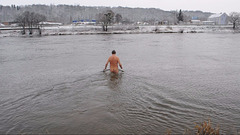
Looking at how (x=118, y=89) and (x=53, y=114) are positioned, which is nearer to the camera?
(x=53, y=114)

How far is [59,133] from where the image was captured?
235 inches

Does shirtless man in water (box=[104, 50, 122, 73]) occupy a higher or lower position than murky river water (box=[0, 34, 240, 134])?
higher

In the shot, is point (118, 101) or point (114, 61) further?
point (114, 61)

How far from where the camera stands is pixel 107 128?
625 centimetres

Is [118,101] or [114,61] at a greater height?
[114,61]

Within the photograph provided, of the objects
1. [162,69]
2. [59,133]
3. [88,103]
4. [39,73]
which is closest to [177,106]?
[88,103]

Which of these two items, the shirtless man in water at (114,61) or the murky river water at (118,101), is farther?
the shirtless man in water at (114,61)

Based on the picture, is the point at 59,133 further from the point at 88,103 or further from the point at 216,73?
the point at 216,73

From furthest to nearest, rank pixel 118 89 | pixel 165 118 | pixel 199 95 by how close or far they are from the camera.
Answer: pixel 118 89
pixel 199 95
pixel 165 118

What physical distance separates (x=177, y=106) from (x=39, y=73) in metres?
10.1

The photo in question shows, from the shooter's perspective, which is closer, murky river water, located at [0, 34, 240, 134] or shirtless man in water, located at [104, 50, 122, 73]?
murky river water, located at [0, 34, 240, 134]

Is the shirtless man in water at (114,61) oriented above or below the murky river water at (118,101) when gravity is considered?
above

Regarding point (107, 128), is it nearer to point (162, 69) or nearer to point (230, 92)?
point (230, 92)

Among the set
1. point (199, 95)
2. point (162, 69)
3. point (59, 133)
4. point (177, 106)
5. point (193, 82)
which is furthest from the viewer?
point (162, 69)
